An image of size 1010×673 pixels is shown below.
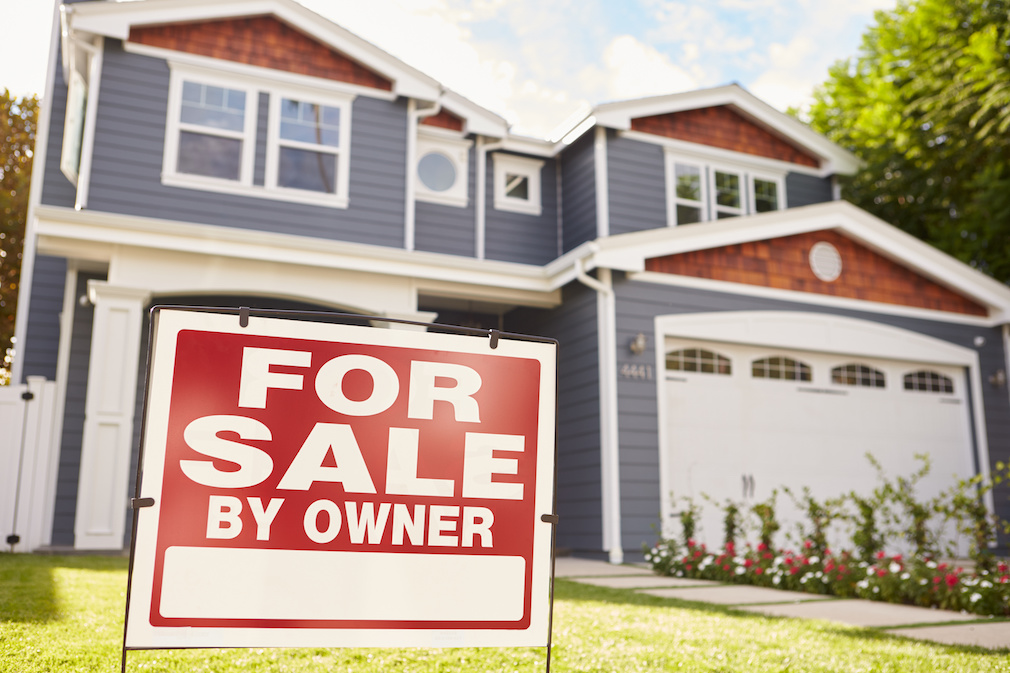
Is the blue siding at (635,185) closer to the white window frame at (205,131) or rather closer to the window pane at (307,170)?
the window pane at (307,170)

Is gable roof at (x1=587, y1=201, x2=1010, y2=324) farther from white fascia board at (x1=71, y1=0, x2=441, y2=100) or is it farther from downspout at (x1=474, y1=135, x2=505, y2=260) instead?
white fascia board at (x1=71, y1=0, x2=441, y2=100)

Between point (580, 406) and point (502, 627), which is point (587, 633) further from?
point (580, 406)

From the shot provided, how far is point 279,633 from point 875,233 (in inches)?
390

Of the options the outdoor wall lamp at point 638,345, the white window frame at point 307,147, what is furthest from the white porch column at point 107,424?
the outdoor wall lamp at point 638,345

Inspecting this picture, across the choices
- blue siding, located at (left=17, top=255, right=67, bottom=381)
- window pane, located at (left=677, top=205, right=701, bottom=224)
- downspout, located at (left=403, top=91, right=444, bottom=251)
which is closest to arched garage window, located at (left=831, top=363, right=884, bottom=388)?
window pane, located at (left=677, top=205, right=701, bottom=224)

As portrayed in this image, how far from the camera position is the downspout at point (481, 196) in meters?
11.1

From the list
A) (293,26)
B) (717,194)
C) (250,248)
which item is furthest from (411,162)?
(717,194)

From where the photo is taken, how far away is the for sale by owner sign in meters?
1.94

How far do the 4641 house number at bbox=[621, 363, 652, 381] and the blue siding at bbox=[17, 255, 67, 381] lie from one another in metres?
6.57

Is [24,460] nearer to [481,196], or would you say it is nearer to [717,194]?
[481,196]

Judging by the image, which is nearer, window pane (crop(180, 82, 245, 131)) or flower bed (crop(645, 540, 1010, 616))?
flower bed (crop(645, 540, 1010, 616))

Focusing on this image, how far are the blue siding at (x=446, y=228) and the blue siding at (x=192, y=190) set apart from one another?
0.65 m

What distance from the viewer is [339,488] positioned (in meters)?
2.07

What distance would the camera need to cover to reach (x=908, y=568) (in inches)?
235
